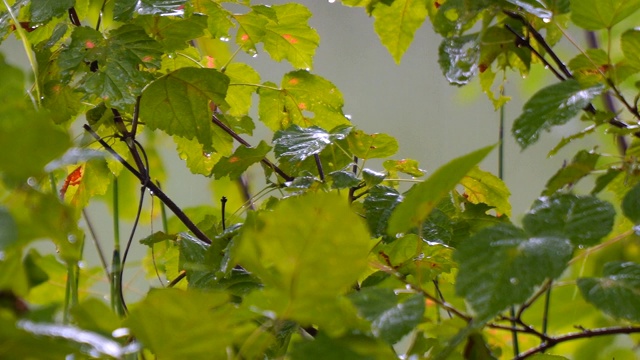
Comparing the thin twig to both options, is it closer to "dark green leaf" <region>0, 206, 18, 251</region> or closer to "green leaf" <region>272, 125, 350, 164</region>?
"green leaf" <region>272, 125, 350, 164</region>

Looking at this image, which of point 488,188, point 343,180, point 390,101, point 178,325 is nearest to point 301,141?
point 343,180

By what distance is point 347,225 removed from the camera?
21 cm

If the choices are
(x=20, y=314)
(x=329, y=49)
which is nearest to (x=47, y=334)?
(x=20, y=314)

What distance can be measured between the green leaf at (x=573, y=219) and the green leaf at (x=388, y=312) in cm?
6

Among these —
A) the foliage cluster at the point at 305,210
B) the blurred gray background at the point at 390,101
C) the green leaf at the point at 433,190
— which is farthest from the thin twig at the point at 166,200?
the blurred gray background at the point at 390,101

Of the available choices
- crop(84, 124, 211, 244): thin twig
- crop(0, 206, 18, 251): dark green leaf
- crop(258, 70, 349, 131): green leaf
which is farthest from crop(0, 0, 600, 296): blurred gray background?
crop(0, 206, 18, 251): dark green leaf

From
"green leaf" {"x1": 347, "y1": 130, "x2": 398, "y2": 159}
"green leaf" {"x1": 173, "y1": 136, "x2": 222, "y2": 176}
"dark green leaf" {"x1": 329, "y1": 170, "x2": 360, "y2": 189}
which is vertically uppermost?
"dark green leaf" {"x1": 329, "y1": 170, "x2": 360, "y2": 189}

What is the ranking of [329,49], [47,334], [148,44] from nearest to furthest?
[47,334], [148,44], [329,49]

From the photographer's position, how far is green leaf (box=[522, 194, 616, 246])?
28cm

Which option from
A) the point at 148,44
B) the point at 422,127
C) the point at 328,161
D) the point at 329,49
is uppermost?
the point at 148,44

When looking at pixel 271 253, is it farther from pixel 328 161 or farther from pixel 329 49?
pixel 329 49

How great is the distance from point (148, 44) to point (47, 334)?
32 cm

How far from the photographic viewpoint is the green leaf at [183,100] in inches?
20.1

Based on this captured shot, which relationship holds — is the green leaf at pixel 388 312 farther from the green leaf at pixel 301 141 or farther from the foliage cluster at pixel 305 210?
the green leaf at pixel 301 141
